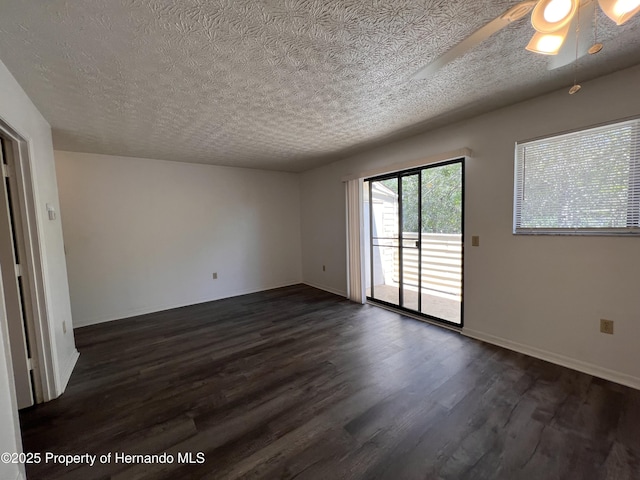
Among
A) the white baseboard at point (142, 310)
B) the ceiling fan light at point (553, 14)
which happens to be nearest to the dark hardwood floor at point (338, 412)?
the white baseboard at point (142, 310)

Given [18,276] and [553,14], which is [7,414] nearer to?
[18,276]

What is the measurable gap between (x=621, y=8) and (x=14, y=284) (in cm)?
387

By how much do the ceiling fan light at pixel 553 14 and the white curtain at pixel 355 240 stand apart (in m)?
3.05

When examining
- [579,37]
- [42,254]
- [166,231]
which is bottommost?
[42,254]

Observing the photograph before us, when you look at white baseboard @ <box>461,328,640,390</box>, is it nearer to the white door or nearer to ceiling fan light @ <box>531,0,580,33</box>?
ceiling fan light @ <box>531,0,580,33</box>

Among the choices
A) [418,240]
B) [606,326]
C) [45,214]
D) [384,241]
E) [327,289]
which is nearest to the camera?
[606,326]

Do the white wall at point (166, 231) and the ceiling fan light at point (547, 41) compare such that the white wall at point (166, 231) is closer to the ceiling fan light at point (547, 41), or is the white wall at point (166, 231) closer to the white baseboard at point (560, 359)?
the white baseboard at point (560, 359)

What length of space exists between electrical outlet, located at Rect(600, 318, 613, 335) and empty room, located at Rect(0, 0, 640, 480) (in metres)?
0.03

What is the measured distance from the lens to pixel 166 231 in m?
4.27

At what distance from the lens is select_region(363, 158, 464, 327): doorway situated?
3.22 m

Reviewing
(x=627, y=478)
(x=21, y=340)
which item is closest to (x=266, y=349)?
(x=21, y=340)

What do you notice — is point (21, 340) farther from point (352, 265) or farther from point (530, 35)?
point (530, 35)

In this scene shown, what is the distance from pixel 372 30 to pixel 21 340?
10.8ft

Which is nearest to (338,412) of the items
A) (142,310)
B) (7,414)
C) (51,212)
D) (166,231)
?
(7,414)
